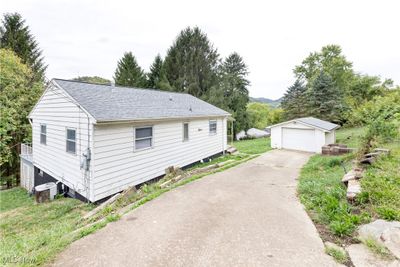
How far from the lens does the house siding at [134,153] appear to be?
6.30 meters

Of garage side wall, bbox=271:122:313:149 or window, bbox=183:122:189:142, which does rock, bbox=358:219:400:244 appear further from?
garage side wall, bbox=271:122:313:149

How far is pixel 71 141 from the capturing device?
7035 mm

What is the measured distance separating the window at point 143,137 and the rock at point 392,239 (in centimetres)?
692

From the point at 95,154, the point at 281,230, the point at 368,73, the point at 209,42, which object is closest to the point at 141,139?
the point at 95,154

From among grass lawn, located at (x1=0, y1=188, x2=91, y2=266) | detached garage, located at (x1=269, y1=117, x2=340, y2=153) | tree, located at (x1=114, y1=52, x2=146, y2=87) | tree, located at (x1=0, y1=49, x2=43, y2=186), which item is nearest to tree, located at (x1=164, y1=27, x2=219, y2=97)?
tree, located at (x1=114, y1=52, x2=146, y2=87)

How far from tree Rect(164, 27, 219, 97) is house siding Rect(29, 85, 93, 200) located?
1948 cm

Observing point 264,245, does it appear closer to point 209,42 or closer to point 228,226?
point 228,226

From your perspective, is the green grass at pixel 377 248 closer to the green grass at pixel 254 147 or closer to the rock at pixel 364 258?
the rock at pixel 364 258

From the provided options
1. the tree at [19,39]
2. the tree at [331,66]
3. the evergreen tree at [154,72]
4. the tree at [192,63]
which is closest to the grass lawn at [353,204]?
the tree at [192,63]

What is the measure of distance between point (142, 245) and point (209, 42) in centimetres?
2972

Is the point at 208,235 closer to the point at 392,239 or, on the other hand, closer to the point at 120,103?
the point at 392,239

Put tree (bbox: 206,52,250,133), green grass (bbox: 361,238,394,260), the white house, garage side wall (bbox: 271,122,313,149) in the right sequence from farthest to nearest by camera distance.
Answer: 1. tree (bbox: 206,52,250,133)
2. garage side wall (bbox: 271,122,313,149)
3. the white house
4. green grass (bbox: 361,238,394,260)

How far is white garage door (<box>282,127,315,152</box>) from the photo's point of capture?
14430 mm

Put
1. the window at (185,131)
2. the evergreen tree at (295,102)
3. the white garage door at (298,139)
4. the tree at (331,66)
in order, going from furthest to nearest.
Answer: the tree at (331,66)
the evergreen tree at (295,102)
the white garage door at (298,139)
the window at (185,131)
